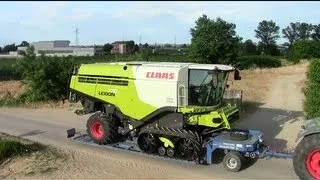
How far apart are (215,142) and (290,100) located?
12804 millimetres

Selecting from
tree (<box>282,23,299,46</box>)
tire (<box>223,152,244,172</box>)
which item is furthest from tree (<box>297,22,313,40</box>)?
tire (<box>223,152,244,172</box>)

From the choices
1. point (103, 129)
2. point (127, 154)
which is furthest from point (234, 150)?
point (103, 129)

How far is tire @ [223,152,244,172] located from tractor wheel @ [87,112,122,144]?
375 centimetres

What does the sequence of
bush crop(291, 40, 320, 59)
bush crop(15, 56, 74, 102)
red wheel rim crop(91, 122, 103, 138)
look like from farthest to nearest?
bush crop(291, 40, 320, 59), bush crop(15, 56, 74, 102), red wheel rim crop(91, 122, 103, 138)

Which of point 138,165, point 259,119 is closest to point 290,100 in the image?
point 259,119

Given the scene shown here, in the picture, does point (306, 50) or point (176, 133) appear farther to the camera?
point (306, 50)

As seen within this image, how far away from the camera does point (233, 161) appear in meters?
11.2

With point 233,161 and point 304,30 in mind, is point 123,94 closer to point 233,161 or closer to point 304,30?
point 233,161

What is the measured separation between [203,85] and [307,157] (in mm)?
3488

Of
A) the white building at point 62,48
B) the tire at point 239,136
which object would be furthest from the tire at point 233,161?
the white building at point 62,48

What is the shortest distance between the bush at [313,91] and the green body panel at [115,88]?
5.78 metres

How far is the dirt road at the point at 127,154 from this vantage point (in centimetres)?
1116

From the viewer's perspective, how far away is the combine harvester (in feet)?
37.9

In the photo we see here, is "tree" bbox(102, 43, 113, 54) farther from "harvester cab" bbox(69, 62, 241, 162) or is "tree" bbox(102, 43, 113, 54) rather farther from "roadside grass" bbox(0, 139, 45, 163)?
"roadside grass" bbox(0, 139, 45, 163)
